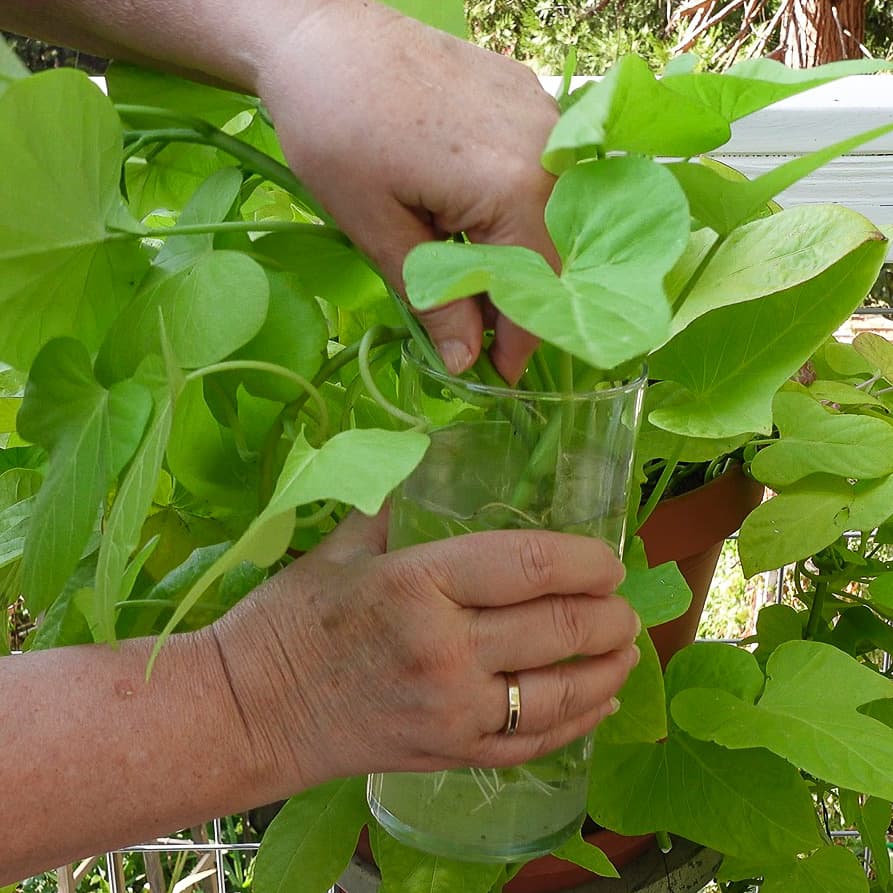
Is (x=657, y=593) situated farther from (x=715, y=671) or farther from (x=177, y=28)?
(x=177, y=28)

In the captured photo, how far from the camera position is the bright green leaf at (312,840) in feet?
1.47

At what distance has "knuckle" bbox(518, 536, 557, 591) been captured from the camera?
33 cm

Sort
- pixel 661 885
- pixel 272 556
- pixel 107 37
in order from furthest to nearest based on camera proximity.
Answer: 1. pixel 661 885
2. pixel 107 37
3. pixel 272 556

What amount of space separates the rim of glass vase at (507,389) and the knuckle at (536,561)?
45 millimetres

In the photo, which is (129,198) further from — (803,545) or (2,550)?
(803,545)

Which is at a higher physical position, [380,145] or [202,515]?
[380,145]

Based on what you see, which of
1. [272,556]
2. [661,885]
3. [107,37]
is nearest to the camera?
[272,556]

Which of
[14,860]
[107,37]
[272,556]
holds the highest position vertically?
[107,37]

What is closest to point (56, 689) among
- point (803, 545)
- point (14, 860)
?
point (14, 860)

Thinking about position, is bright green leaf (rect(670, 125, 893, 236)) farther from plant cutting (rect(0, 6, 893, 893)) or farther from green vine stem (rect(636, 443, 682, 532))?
green vine stem (rect(636, 443, 682, 532))

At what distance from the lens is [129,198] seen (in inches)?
18.2

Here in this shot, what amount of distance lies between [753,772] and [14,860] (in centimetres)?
28

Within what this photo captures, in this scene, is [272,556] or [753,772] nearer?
[272,556]

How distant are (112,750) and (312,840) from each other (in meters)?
0.14
